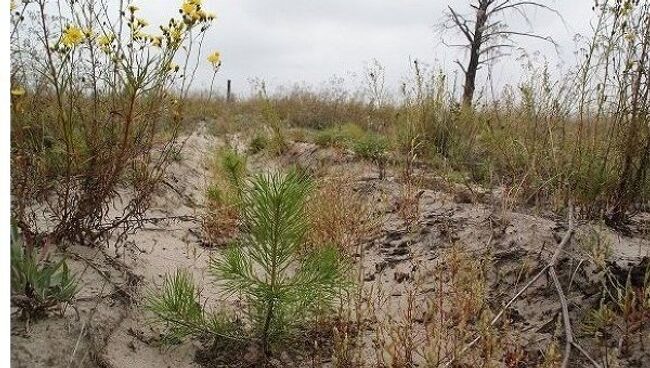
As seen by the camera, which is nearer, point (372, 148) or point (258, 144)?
point (372, 148)

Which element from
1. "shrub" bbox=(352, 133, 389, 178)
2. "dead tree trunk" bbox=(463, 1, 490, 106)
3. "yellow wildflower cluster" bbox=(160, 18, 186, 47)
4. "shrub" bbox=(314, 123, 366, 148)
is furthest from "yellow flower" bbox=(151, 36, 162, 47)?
"dead tree trunk" bbox=(463, 1, 490, 106)

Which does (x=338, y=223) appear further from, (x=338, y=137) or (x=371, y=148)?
(x=338, y=137)

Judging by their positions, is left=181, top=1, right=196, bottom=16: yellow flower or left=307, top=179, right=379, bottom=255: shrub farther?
left=307, top=179, right=379, bottom=255: shrub

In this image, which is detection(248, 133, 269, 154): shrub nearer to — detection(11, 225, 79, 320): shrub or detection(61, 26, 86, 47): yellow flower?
Result: detection(61, 26, 86, 47): yellow flower

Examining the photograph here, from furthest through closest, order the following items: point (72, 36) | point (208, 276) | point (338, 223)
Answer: point (338, 223) → point (208, 276) → point (72, 36)

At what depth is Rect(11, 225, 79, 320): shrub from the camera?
1.76m

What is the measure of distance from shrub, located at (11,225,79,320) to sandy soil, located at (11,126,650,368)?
0.05 meters

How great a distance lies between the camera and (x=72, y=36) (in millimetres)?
2086

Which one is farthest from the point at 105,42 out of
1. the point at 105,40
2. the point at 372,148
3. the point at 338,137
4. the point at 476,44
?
the point at 476,44

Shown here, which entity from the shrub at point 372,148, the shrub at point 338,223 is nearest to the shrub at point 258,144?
the shrub at point 372,148

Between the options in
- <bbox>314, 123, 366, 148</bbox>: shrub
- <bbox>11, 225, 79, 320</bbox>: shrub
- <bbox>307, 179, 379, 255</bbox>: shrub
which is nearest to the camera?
<bbox>11, 225, 79, 320</bbox>: shrub

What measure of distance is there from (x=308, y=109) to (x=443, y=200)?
20.1 feet
